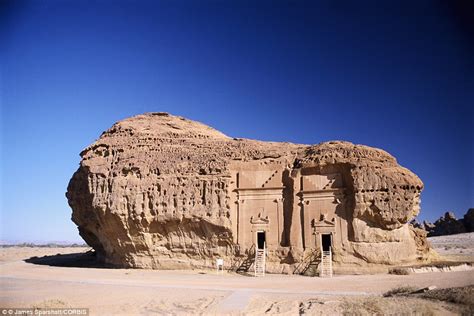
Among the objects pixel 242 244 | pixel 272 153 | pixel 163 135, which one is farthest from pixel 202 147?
pixel 242 244

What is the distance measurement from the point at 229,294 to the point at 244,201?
11944 mm

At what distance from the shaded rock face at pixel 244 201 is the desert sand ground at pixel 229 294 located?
255 centimetres

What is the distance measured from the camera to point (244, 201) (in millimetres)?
28312

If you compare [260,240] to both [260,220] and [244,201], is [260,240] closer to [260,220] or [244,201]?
[260,220]

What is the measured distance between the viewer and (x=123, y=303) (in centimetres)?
1497

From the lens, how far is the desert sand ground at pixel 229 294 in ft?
43.1

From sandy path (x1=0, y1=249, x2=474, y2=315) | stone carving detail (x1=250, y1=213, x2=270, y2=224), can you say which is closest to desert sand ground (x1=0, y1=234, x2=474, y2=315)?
sandy path (x1=0, y1=249, x2=474, y2=315)

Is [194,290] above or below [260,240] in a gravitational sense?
below

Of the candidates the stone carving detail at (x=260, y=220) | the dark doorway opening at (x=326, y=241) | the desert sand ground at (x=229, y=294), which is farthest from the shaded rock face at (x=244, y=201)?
the desert sand ground at (x=229, y=294)

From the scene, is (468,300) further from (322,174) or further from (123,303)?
(322,174)

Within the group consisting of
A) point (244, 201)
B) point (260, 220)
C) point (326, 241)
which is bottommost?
point (326, 241)

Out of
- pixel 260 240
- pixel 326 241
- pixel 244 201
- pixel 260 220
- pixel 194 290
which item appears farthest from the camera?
pixel 244 201

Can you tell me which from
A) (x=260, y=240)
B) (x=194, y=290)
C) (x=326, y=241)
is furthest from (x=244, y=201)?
(x=194, y=290)

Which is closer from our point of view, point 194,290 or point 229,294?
point 229,294
